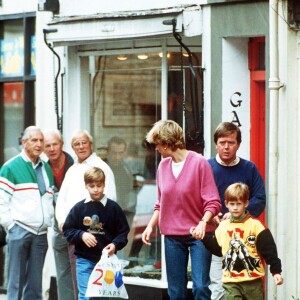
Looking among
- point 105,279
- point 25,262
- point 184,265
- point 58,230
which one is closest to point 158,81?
point 58,230

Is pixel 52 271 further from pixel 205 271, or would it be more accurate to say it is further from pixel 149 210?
pixel 205 271

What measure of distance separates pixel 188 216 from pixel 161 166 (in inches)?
22.3

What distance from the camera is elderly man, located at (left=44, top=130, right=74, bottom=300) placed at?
42.9 feet

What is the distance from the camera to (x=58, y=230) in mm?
13070

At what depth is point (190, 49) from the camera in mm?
13234

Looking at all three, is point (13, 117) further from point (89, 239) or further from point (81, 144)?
point (89, 239)

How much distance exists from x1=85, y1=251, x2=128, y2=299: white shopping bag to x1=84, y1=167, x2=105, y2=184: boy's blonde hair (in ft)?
2.22

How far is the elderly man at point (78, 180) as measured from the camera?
40.5 ft

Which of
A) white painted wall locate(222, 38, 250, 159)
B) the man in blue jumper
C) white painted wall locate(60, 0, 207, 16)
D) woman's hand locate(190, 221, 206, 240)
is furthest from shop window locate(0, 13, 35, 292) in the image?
woman's hand locate(190, 221, 206, 240)

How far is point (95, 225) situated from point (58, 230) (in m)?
1.47

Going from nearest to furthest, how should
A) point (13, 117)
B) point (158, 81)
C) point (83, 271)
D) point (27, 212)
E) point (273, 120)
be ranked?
point (83, 271) → point (273, 120) → point (27, 212) → point (158, 81) → point (13, 117)

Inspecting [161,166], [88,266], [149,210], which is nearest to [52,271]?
[149,210]

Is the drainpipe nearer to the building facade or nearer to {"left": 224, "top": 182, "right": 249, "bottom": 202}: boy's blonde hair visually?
the building facade

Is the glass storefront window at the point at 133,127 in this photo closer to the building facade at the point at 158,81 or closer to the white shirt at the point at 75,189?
the building facade at the point at 158,81
